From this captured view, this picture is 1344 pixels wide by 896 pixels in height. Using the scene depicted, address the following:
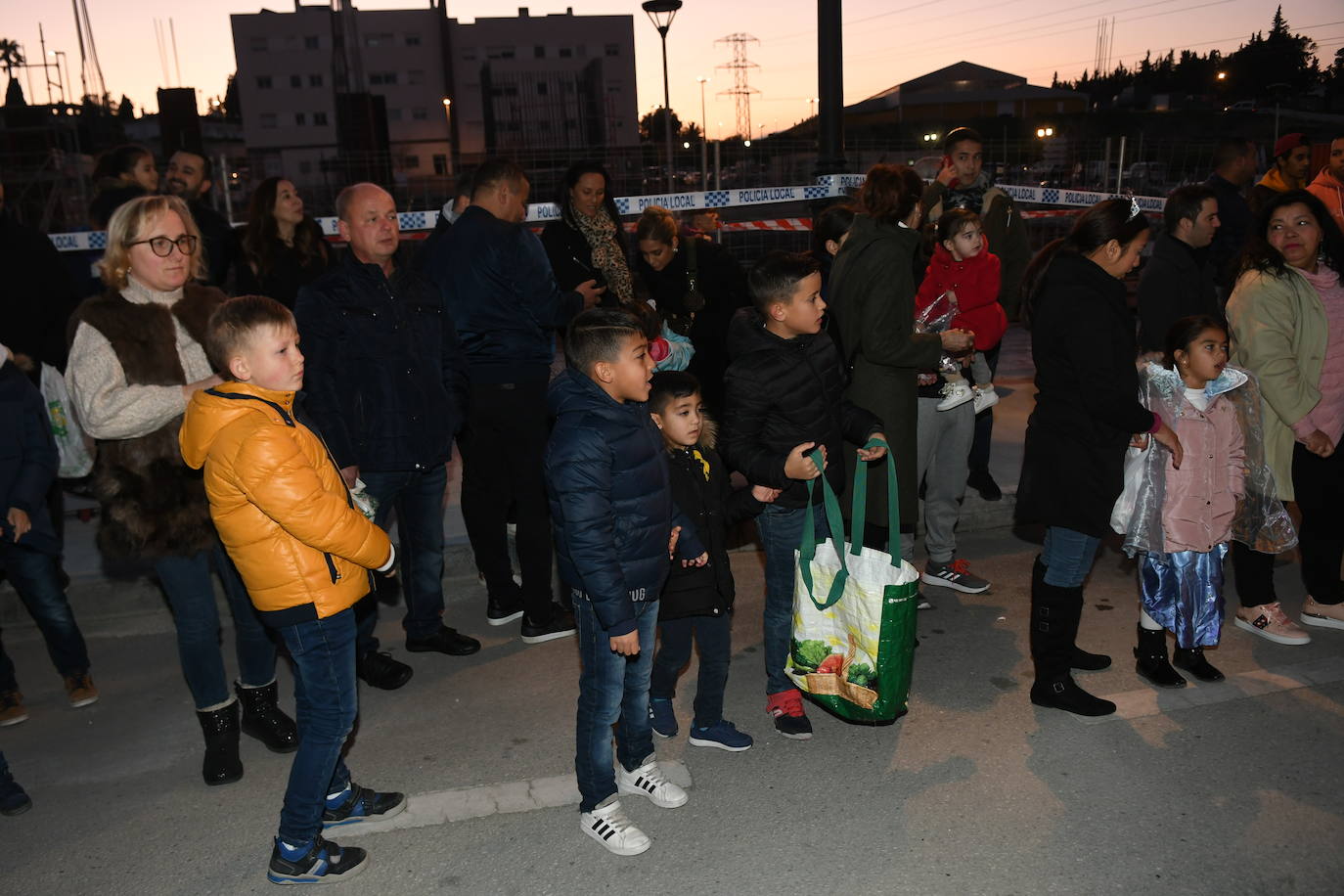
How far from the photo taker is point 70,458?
448 centimetres

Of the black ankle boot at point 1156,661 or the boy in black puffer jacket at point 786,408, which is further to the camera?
the black ankle boot at point 1156,661

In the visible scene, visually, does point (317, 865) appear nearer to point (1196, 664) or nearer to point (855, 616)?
point (855, 616)

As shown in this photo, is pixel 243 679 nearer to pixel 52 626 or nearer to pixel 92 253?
pixel 52 626

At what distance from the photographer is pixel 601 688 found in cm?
326

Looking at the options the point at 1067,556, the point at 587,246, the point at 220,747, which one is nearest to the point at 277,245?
the point at 587,246

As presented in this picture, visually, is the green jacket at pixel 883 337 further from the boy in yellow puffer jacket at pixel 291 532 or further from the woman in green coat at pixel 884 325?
the boy in yellow puffer jacket at pixel 291 532

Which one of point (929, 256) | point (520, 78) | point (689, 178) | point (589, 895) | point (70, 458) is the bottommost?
point (589, 895)

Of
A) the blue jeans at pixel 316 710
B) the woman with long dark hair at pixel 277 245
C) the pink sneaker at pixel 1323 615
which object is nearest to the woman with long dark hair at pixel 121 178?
the woman with long dark hair at pixel 277 245

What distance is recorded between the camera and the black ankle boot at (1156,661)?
4.23m

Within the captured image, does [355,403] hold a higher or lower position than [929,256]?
lower

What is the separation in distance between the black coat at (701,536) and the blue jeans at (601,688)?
0.58ft

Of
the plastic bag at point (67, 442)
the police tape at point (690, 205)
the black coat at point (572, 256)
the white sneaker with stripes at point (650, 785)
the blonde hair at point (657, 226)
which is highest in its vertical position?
the police tape at point (690, 205)

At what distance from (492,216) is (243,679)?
2.44 m

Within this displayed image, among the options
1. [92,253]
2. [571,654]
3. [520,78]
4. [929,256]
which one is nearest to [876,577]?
[571,654]
